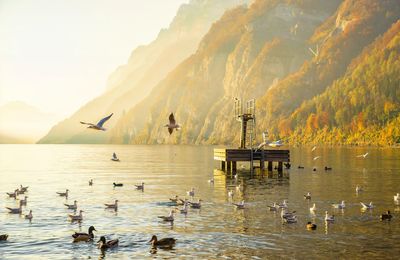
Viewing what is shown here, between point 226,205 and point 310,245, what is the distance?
62.4ft

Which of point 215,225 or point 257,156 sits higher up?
point 257,156

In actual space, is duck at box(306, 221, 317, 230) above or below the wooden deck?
below

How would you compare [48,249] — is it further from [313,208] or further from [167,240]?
[313,208]

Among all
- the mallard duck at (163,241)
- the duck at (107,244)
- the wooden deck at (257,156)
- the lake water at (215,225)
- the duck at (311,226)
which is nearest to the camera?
the lake water at (215,225)

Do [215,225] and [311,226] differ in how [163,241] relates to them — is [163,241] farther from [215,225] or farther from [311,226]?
[311,226]

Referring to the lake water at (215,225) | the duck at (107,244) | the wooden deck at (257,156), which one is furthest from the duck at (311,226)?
the wooden deck at (257,156)

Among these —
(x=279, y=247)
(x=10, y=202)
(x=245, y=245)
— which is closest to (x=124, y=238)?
(x=245, y=245)

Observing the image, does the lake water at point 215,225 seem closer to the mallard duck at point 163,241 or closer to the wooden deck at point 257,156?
the mallard duck at point 163,241

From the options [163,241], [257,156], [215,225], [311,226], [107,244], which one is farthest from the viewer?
[257,156]

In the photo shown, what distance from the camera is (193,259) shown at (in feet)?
102

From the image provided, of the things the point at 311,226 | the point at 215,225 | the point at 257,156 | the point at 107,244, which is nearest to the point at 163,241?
the point at 107,244

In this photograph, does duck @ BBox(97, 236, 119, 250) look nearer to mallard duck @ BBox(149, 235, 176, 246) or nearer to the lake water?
Result: the lake water

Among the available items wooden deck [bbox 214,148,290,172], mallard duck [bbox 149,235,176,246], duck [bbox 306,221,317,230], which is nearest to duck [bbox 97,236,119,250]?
mallard duck [bbox 149,235,176,246]

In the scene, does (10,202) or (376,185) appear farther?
(376,185)
